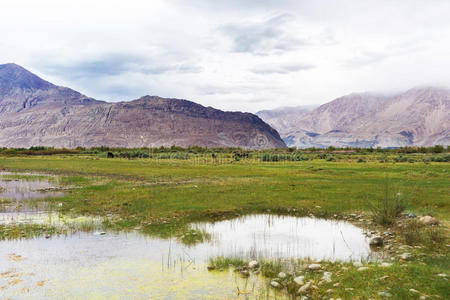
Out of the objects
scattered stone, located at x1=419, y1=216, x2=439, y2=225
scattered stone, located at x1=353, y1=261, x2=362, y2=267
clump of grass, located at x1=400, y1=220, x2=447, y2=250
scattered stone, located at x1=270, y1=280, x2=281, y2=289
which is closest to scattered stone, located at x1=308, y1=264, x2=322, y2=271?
scattered stone, located at x1=353, y1=261, x2=362, y2=267

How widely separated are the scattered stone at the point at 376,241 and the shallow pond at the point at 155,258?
0.28m

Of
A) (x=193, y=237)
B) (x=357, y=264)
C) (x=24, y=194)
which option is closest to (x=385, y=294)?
(x=357, y=264)

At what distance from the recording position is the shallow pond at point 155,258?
10.5 meters

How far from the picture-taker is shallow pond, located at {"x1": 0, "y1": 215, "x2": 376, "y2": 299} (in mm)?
10453

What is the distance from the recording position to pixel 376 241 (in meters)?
14.9

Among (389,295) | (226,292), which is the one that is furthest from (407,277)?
(226,292)

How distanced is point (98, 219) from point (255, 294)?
11.8 metres

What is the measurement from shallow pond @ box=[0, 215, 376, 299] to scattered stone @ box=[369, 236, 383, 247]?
0.92ft

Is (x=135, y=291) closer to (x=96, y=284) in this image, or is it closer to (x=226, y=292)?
(x=96, y=284)

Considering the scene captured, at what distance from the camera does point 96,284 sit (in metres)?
10.9

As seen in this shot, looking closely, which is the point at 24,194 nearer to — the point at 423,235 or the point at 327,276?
the point at 327,276

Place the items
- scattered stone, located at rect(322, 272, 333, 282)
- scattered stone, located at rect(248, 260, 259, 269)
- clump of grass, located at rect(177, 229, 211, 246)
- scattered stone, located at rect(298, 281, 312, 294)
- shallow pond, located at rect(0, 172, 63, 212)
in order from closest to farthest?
scattered stone, located at rect(298, 281, 312, 294), scattered stone, located at rect(322, 272, 333, 282), scattered stone, located at rect(248, 260, 259, 269), clump of grass, located at rect(177, 229, 211, 246), shallow pond, located at rect(0, 172, 63, 212)

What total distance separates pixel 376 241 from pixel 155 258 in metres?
9.02

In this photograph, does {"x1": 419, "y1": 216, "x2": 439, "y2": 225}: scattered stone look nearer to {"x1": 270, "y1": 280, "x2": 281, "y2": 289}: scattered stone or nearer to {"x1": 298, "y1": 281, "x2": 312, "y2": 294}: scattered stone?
{"x1": 298, "y1": 281, "x2": 312, "y2": 294}: scattered stone
